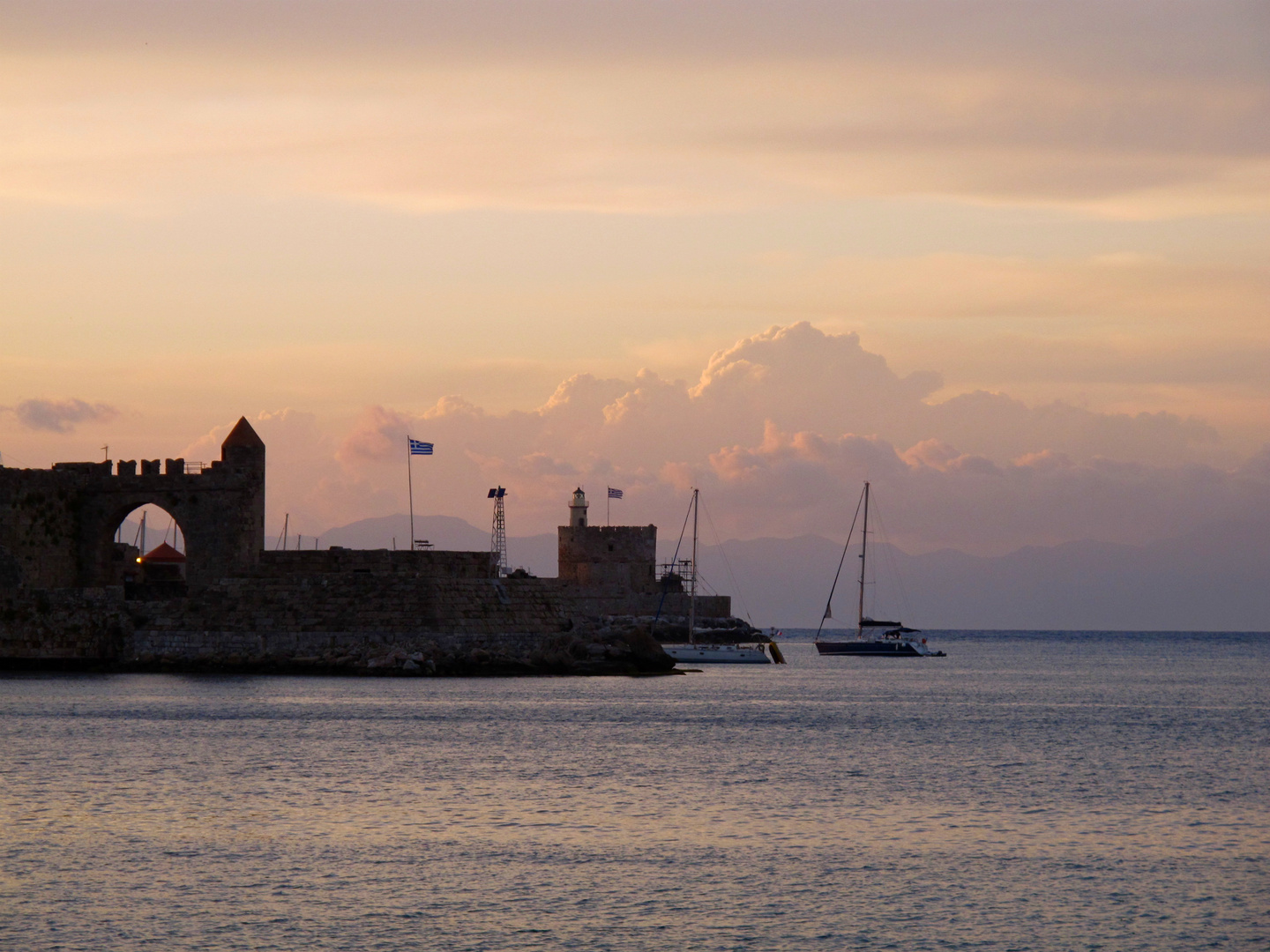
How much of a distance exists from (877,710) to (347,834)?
1046 inches

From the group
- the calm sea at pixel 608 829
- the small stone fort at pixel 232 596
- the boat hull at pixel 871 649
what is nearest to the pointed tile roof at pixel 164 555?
the small stone fort at pixel 232 596

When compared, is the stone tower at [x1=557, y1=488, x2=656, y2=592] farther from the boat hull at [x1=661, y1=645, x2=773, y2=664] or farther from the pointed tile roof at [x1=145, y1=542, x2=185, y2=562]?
the pointed tile roof at [x1=145, y1=542, x2=185, y2=562]

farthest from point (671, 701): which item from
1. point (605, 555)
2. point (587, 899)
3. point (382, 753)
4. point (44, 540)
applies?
point (605, 555)

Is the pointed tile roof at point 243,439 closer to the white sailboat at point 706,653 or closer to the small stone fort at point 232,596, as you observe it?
the small stone fort at point 232,596

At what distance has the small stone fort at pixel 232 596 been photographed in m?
46.6

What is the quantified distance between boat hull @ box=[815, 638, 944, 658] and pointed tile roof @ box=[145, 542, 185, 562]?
143 ft

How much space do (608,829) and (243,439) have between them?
31.3 metres

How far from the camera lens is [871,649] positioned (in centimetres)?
9150

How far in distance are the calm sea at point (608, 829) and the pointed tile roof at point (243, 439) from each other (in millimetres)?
10736

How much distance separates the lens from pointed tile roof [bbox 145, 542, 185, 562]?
197 feet

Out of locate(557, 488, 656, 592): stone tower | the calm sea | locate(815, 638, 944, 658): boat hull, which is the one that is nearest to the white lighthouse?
locate(557, 488, 656, 592): stone tower

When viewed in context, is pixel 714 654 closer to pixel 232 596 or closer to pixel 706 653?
pixel 706 653

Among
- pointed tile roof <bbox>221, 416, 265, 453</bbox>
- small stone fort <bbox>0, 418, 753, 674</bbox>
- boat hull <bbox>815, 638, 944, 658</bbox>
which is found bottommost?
boat hull <bbox>815, 638, 944, 658</bbox>

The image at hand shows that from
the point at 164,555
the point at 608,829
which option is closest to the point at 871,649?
the point at 164,555
